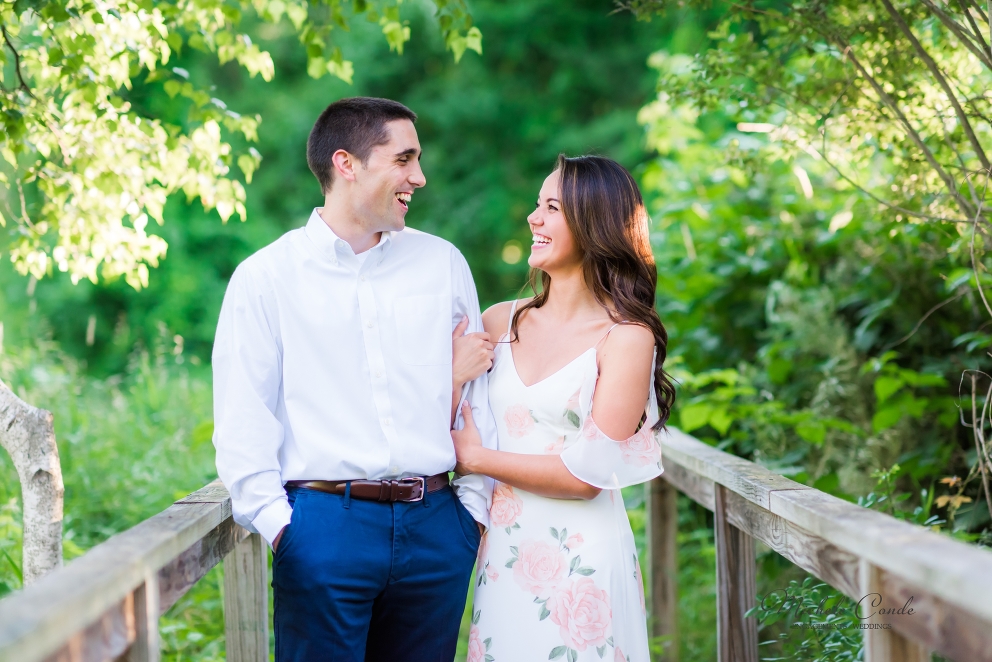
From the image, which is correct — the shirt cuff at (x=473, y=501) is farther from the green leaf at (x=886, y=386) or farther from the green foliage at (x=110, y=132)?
the green leaf at (x=886, y=386)

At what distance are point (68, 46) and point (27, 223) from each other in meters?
0.66

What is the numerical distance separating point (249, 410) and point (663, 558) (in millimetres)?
2255

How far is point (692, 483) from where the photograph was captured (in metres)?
3.01

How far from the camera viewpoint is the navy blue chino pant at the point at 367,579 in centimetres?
199

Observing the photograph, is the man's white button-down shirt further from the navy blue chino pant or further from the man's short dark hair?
the man's short dark hair

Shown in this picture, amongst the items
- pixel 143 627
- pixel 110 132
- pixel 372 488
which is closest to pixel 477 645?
pixel 372 488

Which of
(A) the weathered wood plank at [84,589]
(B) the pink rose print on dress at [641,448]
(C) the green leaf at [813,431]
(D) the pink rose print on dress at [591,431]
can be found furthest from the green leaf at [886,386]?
(A) the weathered wood plank at [84,589]

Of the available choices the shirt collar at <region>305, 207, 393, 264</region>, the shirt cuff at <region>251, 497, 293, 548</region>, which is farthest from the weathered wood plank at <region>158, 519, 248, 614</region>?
the shirt collar at <region>305, 207, 393, 264</region>

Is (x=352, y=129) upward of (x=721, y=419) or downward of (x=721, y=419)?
upward

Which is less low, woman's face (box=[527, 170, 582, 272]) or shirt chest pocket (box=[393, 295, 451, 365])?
woman's face (box=[527, 170, 582, 272])

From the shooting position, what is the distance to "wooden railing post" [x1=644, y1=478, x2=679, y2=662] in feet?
12.2

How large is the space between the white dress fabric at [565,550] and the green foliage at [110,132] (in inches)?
53.1

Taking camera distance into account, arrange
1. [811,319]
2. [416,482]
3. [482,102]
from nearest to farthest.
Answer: [416,482], [811,319], [482,102]

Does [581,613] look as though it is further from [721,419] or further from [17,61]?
[17,61]
